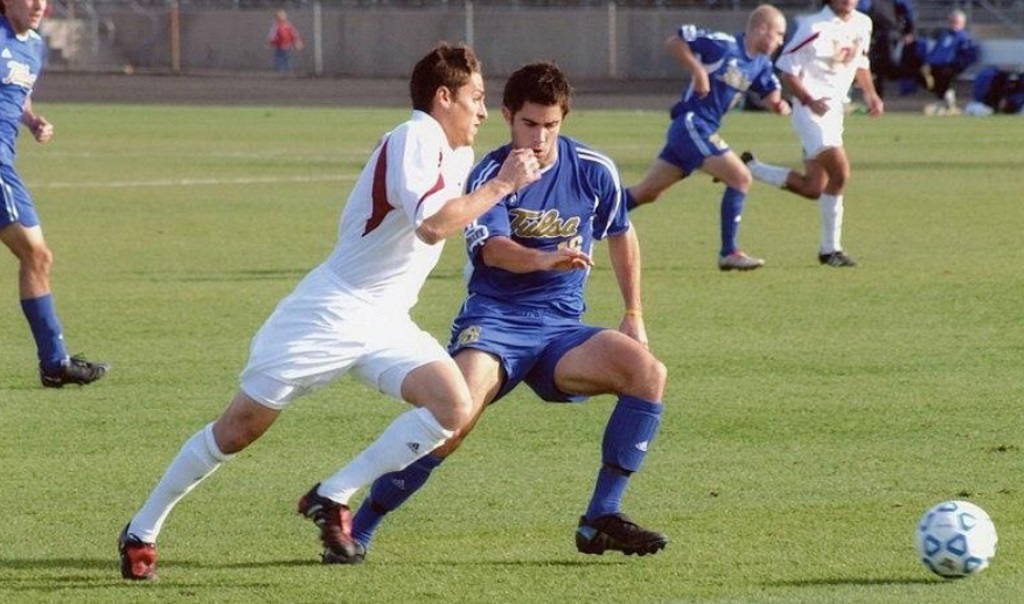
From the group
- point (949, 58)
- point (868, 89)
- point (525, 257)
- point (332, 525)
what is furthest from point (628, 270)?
point (949, 58)

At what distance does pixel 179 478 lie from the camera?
655 cm

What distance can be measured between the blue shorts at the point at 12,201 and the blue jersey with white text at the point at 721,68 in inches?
251

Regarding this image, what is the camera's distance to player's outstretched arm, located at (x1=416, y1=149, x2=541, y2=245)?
6266mm

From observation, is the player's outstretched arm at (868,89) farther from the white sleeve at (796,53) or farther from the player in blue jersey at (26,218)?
the player in blue jersey at (26,218)

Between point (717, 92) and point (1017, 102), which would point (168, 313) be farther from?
point (1017, 102)

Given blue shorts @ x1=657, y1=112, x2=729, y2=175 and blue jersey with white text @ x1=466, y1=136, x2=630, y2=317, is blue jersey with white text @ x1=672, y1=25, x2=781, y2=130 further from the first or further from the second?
blue jersey with white text @ x1=466, y1=136, x2=630, y2=317

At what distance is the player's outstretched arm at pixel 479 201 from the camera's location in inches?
247

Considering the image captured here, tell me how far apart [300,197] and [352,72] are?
38886 mm

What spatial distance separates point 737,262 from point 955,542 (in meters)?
8.89

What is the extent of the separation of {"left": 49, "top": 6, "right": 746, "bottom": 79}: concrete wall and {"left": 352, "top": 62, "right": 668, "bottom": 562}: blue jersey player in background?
154 ft

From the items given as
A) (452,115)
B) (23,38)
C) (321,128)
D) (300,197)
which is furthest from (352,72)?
(452,115)

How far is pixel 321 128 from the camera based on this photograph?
35.1m

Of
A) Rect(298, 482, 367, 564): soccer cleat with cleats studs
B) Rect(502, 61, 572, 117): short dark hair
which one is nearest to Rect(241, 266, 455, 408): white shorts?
Rect(298, 482, 367, 564): soccer cleat with cleats studs

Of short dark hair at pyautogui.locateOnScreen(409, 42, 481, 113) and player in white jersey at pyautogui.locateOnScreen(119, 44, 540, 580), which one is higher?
short dark hair at pyautogui.locateOnScreen(409, 42, 481, 113)
